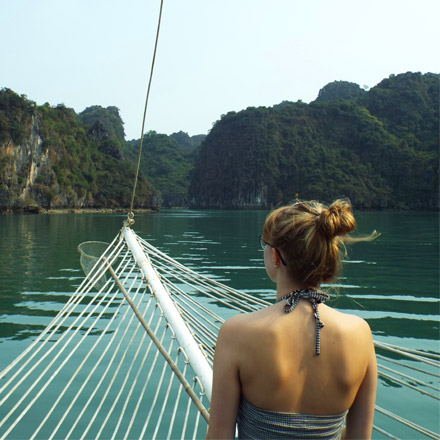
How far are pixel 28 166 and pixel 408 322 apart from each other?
192ft

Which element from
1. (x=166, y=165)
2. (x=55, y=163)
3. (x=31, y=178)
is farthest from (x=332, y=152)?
(x=31, y=178)

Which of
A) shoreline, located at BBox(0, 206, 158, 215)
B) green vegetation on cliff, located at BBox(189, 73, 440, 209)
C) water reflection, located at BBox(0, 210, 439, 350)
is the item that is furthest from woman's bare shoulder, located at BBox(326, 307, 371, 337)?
green vegetation on cliff, located at BBox(189, 73, 440, 209)

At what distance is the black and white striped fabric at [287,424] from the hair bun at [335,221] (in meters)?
0.35

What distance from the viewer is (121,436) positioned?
267 cm

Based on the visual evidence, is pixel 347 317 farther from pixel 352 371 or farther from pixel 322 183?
pixel 322 183

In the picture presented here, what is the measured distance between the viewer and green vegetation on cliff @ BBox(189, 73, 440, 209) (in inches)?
3233

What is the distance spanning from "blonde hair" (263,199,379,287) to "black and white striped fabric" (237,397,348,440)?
25 cm

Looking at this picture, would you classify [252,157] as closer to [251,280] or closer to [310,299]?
[251,280]

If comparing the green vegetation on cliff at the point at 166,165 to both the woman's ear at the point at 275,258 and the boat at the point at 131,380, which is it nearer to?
the boat at the point at 131,380

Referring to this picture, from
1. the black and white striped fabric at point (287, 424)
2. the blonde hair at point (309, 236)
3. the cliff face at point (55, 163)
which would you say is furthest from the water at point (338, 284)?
the cliff face at point (55, 163)

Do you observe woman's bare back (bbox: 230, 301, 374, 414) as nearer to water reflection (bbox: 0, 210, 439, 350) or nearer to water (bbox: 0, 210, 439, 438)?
water (bbox: 0, 210, 439, 438)

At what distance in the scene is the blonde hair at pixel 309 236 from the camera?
85cm

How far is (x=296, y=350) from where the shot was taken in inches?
32.6

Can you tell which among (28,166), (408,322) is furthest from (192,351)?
(28,166)
